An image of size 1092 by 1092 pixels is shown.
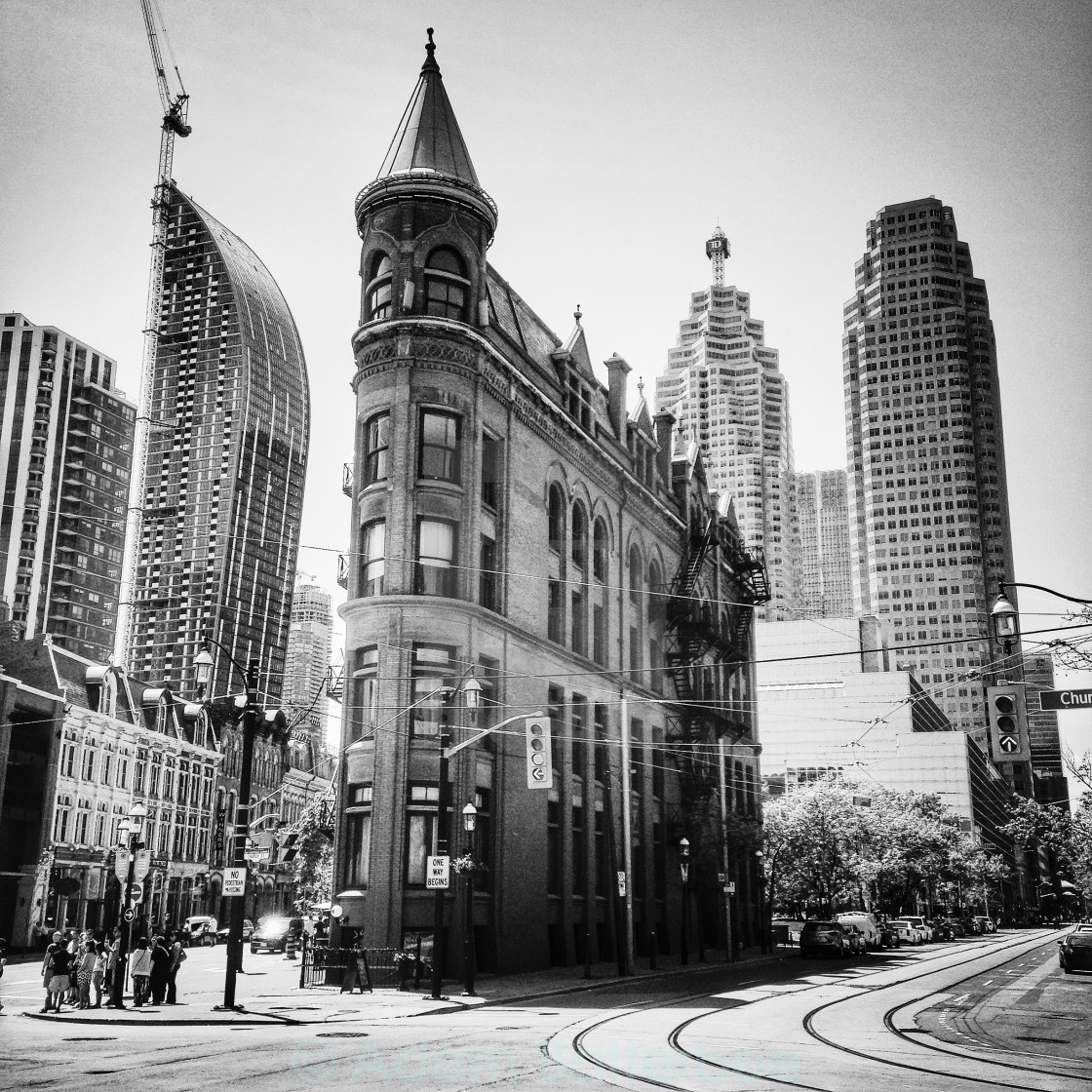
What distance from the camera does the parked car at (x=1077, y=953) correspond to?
135 ft

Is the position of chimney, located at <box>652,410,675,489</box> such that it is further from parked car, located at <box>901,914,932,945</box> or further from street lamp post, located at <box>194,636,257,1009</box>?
street lamp post, located at <box>194,636,257,1009</box>

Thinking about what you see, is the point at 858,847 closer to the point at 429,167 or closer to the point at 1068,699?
the point at 429,167

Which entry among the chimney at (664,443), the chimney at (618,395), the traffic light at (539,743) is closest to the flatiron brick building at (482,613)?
the chimney at (618,395)

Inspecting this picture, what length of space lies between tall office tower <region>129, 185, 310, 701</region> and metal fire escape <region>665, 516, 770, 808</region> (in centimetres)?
2146

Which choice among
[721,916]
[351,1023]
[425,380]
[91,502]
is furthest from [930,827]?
[91,502]

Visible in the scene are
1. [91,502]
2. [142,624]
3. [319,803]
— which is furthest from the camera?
[142,624]

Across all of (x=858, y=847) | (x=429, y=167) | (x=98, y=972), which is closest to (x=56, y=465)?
(x=98, y=972)

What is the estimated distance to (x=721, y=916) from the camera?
63.5 meters

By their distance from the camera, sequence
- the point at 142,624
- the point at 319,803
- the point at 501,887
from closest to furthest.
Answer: the point at 501,887 < the point at 319,803 < the point at 142,624

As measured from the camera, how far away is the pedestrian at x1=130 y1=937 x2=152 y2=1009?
28.9 meters

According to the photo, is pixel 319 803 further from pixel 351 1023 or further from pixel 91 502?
pixel 91 502

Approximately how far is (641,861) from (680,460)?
2287 cm

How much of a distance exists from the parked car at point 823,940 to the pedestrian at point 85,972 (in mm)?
35175

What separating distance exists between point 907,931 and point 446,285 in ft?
169
